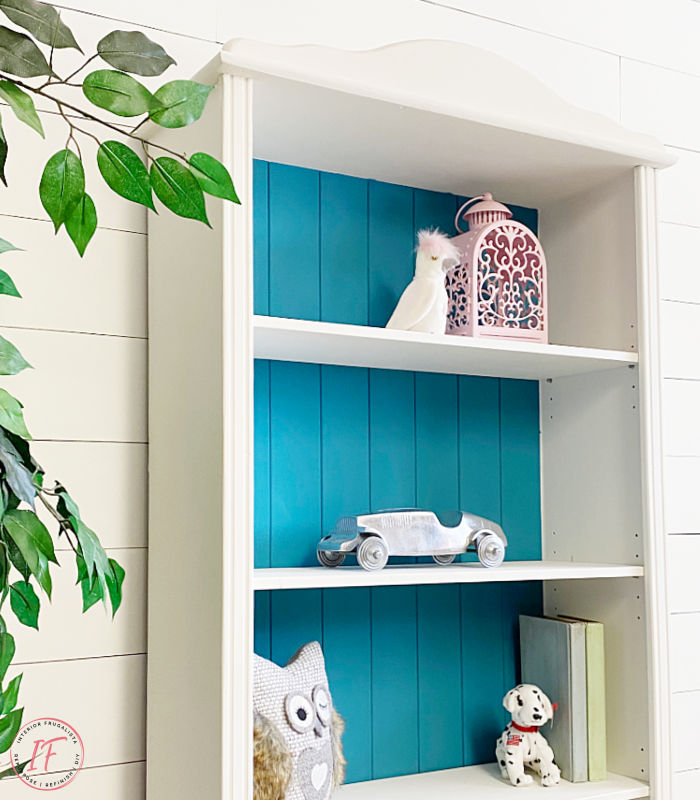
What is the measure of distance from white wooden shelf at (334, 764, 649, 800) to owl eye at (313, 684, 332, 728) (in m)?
0.19

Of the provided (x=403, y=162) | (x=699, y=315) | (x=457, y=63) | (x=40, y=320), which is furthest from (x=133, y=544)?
(x=699, y=315)

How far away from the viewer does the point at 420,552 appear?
1.44 m

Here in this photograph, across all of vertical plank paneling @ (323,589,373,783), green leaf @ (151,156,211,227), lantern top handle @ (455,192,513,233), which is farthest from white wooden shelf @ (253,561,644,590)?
green leaf @ (151,156,211,227)

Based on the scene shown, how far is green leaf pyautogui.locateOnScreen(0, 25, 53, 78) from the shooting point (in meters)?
0.51

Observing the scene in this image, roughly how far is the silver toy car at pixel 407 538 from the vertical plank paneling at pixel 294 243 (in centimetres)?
37

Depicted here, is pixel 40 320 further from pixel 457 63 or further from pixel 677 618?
pixel 677 618

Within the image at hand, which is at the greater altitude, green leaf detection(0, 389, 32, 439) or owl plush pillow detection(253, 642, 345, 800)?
green leaf detection(0, 389, 32, 439)

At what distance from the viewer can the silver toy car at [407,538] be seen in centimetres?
140

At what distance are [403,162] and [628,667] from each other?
34.5 inches

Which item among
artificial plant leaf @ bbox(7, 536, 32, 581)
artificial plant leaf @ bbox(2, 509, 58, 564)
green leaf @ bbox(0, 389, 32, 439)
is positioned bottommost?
artificial plant leaf @ bbox(7, 536, 32, 581)

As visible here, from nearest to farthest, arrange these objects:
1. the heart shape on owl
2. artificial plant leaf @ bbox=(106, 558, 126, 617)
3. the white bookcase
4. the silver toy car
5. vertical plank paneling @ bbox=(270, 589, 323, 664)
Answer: artificial plant leaf @ bbox=(106, 558, 126, 617) < the white bookcase < the heart shape on owl < the silver toy car < vertical plank paneling @ bbox=(270, 589, 323, 664)

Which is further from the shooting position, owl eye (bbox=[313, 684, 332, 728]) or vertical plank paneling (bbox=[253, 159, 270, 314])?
vertical plank paneling (bbox=[253, 159, 270, 314])

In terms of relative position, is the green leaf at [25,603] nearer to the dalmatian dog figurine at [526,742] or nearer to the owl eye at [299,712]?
the owl eye at [299,712]

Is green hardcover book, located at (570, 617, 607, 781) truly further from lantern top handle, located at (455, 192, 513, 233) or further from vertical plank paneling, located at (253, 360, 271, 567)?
lantern top handle, located at (455, 192, 513, 233)
